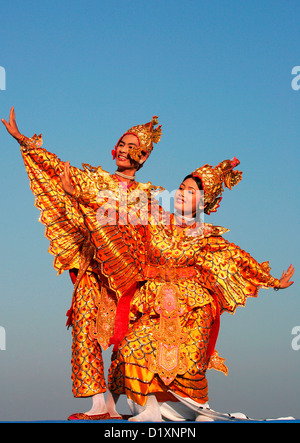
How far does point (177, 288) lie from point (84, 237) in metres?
1.18

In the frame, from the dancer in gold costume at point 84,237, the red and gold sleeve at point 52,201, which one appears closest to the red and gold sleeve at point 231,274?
the dancer in gold costume at point 84,237

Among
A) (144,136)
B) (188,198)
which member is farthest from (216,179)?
(144,136)

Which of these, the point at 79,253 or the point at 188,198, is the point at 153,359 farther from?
the point at 188,198

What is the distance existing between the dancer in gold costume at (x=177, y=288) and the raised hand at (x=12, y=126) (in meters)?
1.07

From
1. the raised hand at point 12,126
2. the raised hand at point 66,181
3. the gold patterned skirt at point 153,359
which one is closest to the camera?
the gold patterned skirt at point 153,359

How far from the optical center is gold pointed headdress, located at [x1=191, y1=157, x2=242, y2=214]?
7715 millimetres

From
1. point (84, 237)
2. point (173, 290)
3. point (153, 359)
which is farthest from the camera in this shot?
point (84, 237)

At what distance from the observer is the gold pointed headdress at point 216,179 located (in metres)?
7.71

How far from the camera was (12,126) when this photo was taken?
289 inches

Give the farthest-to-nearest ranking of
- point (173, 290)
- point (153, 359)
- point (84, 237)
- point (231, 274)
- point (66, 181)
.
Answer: point (231, 274) → point (84, 237) → point (173, 290) → point (66, 181) → point (153, 359)

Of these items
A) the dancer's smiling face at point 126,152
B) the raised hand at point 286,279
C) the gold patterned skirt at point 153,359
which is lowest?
the gold patterned skirt at point 153,359

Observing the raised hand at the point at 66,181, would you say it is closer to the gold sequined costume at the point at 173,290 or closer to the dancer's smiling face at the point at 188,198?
the gold sequined costume at the point at 173,290

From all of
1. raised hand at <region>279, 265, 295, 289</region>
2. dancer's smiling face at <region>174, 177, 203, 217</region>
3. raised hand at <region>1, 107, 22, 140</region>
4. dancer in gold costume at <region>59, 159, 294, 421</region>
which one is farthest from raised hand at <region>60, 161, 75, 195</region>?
raised hand at <region>279, 265, 295, 289</region>

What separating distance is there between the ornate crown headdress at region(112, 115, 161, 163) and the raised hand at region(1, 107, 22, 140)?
109 cm
